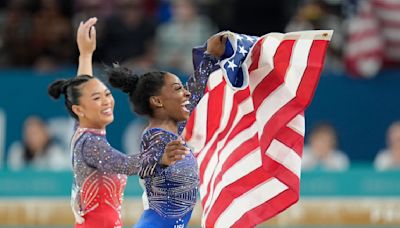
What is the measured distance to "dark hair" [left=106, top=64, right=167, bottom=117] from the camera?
659cm

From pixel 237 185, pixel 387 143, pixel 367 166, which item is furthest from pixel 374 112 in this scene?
pixel 237 185

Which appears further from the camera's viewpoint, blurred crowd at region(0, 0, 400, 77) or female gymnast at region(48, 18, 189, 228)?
blurred crowd at region(0, 0, 400, 77)

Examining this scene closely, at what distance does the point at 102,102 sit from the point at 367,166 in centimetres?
460

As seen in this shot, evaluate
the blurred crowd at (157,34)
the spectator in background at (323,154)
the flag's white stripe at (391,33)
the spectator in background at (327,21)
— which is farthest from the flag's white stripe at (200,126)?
the flag's white stripe at (391,33)

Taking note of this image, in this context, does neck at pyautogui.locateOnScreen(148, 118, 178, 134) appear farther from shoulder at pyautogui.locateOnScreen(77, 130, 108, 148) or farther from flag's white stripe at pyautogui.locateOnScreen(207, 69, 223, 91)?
flag's white stripe at pyautogui.locateOnScreen(207, 69, 223, 91)

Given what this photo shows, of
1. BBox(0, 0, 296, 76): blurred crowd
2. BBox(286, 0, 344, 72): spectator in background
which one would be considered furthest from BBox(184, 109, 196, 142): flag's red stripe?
BBox(286, 0, 344, 72): spectator in background

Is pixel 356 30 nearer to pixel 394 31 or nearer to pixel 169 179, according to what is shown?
pixel 394 31

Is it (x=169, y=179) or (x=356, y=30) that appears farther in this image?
(x=356, y=30)

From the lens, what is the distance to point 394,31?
1183 centimetres

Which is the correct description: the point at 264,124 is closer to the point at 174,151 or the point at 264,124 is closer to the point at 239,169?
the point at 239,169

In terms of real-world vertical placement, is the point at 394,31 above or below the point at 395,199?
above

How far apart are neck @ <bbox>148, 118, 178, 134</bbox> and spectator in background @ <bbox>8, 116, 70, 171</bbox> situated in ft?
15.6

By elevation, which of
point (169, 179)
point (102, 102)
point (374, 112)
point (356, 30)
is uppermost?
point (356, 30)

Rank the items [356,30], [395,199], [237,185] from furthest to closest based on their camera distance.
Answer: [356,30], [395,199], [237,185]
